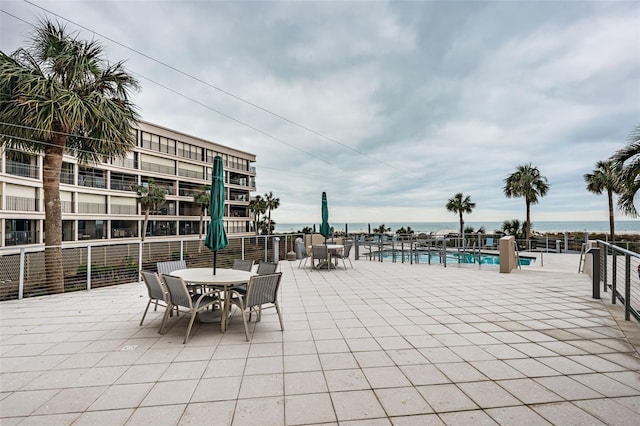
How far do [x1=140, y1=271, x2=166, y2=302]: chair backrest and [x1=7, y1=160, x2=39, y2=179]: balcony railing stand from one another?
14901mm

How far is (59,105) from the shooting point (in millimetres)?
6781

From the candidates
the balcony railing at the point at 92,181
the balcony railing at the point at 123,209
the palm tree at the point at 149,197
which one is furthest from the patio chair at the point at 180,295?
the palm tree at the point at 149,197

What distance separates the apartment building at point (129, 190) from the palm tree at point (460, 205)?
20.7 m

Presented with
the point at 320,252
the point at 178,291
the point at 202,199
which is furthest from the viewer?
the point at 202,199

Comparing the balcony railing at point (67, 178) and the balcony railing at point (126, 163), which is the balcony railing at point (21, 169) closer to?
the balcony railing at point (67, 178)

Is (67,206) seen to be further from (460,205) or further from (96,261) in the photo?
(460,205)

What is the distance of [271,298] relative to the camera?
11.3 feet

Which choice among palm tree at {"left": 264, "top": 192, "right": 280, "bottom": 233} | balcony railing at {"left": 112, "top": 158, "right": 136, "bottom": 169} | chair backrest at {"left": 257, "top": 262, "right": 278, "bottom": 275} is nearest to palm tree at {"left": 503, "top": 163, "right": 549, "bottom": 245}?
chair backrest at {"left": 257, "top": 262, "right": 278, "bottom": 275}

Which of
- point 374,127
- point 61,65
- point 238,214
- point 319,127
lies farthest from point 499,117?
point 238,214

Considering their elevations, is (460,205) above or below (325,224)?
above

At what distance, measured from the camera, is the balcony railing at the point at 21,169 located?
13.2 m

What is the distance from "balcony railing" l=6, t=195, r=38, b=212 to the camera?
44.9ft

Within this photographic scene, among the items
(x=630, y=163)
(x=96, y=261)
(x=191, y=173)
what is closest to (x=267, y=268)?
(x=96, y=261)

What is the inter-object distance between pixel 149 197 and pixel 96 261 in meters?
18.1
